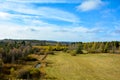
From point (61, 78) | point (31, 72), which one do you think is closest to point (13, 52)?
point (31, 72)

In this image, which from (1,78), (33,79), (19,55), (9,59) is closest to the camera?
(33,79)

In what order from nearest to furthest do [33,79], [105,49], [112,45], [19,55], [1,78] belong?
[33,79]
[1,78]
[19,55]
[105,49]
[112,45]

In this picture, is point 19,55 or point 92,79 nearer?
point 92,79

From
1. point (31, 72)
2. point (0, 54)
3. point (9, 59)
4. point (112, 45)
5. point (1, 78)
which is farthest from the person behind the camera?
point (112, 45)

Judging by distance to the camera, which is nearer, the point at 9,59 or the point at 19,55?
the point at 9,59

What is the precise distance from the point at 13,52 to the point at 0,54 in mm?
8793

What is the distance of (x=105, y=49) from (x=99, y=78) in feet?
289

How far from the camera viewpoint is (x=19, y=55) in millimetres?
75188

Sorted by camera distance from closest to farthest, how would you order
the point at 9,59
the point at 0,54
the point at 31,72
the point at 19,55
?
the point at 31,72 → the point at 0,54 → the point at 9,59 → the point at 19,55

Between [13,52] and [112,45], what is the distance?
8360 centimetres

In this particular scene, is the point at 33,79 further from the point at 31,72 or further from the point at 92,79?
the point at 92,79

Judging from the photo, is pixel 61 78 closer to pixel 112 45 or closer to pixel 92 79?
pixel 92 79

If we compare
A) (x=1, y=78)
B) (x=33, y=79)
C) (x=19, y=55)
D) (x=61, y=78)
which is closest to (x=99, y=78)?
(x=61, y=78)

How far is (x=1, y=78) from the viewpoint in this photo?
3650cm
